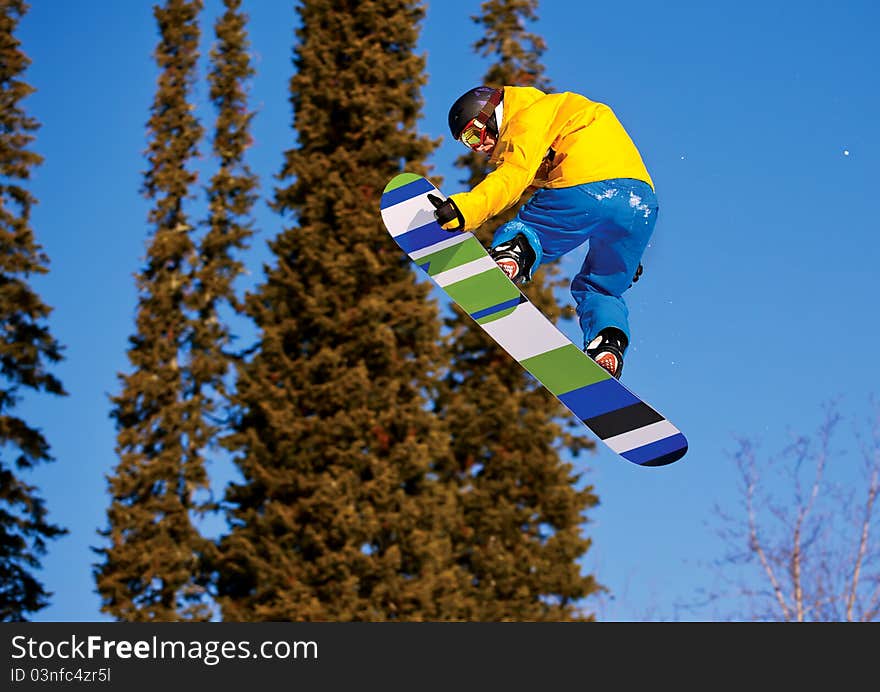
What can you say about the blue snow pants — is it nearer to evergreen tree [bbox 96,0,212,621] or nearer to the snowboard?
the snowboard

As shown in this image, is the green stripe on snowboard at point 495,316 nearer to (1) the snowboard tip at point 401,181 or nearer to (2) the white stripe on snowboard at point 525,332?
(2) the white stripe on snowboard at point 525,332

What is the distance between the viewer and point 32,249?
1656cm

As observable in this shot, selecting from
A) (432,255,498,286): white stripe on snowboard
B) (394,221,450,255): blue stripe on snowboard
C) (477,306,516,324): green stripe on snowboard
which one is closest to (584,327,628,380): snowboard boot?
(477,306,516,324): green stripe on snowboard

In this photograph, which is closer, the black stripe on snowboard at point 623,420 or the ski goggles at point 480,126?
the ski goggles at point 480,126

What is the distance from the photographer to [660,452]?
17.7ft

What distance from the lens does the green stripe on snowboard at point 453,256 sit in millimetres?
5465

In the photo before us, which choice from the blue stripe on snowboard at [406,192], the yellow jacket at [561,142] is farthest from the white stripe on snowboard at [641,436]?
the blue stripe on snowboard at [406,192]

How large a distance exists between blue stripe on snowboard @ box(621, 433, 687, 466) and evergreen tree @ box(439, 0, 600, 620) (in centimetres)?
1074

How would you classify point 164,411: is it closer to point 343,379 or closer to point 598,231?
point 343,379

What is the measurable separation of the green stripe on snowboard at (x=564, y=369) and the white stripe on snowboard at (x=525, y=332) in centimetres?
4

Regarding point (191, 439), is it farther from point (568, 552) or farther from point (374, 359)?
point (568, 552)

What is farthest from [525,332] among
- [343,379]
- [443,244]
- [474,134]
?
[343,379]

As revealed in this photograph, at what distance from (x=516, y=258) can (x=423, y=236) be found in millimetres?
490

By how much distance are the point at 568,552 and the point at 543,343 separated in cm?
1156
